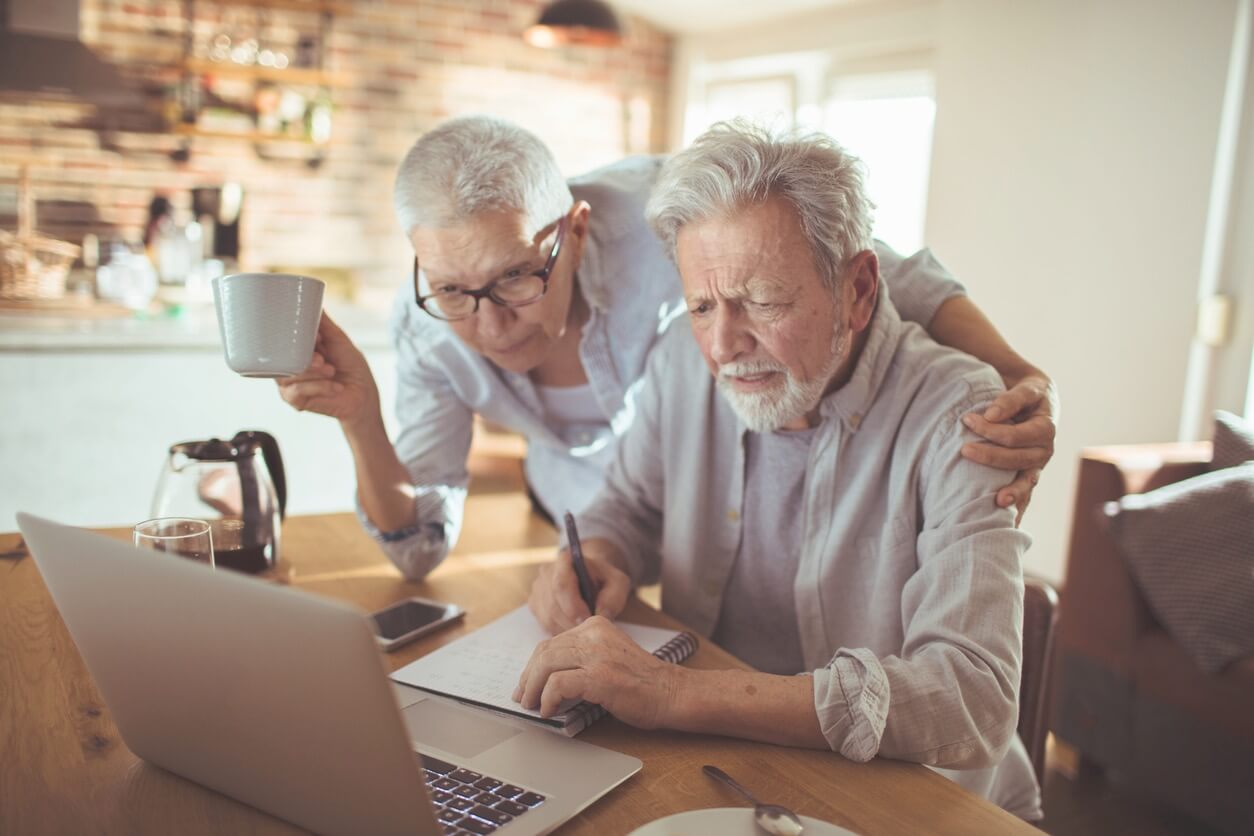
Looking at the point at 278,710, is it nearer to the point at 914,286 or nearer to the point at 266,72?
the point at 914,286

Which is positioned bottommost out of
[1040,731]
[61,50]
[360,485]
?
[1040,731]

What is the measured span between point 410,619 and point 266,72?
4.76 meters

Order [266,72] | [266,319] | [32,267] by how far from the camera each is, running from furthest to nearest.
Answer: [266,72]
[32,267]
[266,319]

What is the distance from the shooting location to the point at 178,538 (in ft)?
3.28

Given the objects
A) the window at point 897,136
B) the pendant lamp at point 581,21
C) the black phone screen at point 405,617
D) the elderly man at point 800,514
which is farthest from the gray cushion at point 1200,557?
the pendant lamp at point 581,21

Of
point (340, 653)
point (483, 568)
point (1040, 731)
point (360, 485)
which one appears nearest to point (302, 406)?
point (360, 485)

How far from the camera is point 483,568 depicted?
4.97ft

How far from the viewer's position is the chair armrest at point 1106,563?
8.41ft

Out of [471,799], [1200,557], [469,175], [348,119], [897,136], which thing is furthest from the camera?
[348,119]

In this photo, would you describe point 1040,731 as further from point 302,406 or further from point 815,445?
point 302,406

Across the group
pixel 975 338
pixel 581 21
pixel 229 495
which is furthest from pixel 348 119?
pixel 975 338

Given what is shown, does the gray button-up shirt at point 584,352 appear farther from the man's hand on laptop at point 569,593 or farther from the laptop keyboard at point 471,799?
the laptop keyboard at point 471,799

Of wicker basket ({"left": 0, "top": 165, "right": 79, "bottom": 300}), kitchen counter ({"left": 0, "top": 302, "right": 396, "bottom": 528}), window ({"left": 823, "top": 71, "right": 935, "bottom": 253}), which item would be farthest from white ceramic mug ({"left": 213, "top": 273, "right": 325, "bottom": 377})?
window ({"left": 823, "top": 71, "right": 935, "bottom": 253})

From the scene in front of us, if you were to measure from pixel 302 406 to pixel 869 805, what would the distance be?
934 mm
